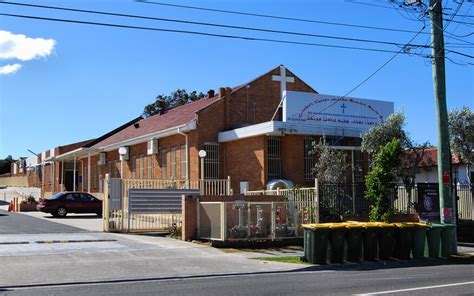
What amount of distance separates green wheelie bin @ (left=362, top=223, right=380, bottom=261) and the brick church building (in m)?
9.48

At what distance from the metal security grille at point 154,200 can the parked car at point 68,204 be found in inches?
429

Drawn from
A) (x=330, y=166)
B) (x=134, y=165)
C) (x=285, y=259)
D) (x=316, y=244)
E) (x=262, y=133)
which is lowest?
(x=285, y=259)

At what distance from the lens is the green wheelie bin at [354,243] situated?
1567 centimetres

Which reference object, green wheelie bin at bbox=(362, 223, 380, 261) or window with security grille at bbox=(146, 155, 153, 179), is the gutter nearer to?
window with security grille at bbox=(146, 155, 153, 179)

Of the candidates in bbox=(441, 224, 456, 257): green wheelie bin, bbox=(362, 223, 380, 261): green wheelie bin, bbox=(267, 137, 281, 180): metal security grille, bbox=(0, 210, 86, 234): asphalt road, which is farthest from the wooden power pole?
bbox=(0, 210, 86, 234): asphalt road

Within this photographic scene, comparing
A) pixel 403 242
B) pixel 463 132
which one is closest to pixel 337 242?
pixel 403 242

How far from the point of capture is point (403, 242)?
16.7 metres

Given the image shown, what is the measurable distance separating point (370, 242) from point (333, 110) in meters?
11.4

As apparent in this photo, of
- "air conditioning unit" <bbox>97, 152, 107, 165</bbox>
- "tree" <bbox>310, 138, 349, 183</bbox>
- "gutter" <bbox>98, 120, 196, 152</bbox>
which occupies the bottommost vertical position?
"tree" <bbox>310, 138, 349, 183</bbox>

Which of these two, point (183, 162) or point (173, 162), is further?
point (173, 162)

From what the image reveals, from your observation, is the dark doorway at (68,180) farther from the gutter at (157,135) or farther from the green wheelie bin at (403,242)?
the green wheelie bin at (403,242)

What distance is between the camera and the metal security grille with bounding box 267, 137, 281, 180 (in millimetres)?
26109

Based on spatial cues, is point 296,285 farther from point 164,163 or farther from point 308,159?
point 164,163

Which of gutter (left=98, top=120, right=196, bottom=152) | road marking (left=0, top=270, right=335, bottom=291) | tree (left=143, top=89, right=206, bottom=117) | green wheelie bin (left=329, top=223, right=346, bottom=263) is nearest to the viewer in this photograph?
road marking (left=0, top=270, right=335, bottom=291)
